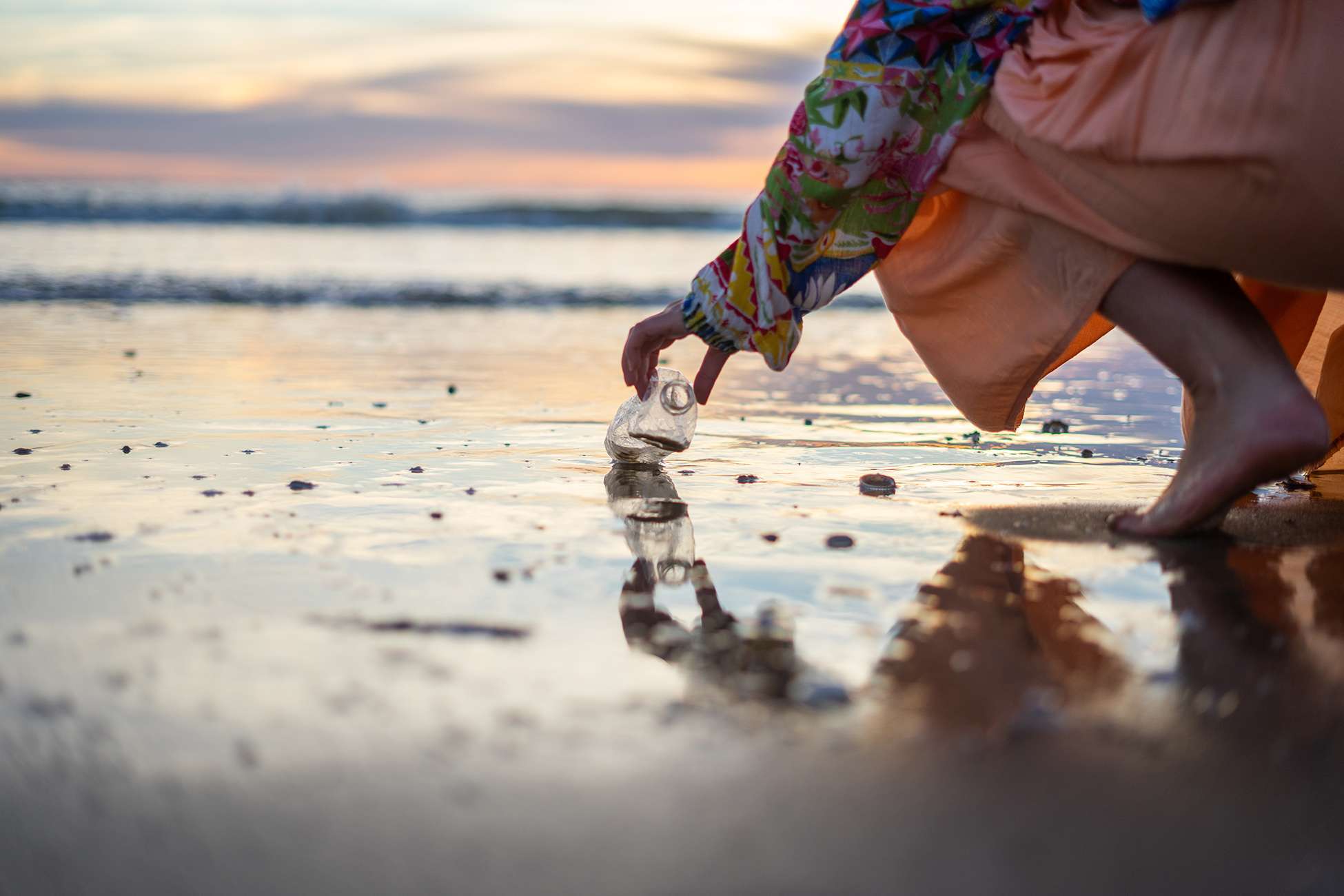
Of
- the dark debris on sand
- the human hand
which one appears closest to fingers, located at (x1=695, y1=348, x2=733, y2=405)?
the human hand

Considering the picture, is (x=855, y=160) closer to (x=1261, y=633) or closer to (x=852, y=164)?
(x=852, y=164)

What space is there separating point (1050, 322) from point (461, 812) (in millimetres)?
1205

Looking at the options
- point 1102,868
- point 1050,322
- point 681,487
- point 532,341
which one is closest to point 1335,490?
point 1050,322

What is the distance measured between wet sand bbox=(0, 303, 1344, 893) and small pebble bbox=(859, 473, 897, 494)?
0.04 meters

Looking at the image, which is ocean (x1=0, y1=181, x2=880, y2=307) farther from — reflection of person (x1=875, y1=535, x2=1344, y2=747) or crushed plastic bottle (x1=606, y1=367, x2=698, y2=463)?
reflection of person (x1=875, y1=535, x2=1344, y2=747)

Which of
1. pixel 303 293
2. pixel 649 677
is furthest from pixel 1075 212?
pixel 303 293

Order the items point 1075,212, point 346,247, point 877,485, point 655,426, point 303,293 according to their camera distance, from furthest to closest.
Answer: point 346,247 → point 303,293 → point 655,426 → point 877,485 → point 1075,212

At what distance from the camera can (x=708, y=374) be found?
6.86ft

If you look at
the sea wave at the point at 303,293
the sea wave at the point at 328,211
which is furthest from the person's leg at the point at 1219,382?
the sea wave at the point at 328,211

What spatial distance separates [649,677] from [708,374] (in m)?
0.98

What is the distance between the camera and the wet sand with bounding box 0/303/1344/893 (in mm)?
863

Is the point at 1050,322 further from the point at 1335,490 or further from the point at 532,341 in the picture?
the point at 532,341

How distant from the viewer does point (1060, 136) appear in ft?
5.24

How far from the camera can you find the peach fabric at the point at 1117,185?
4.64ft
